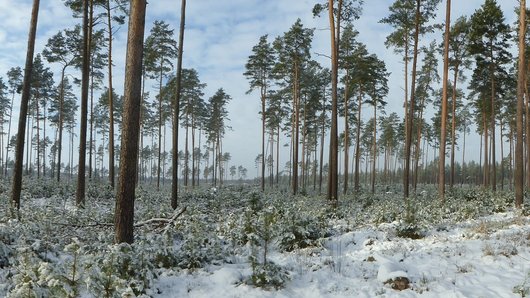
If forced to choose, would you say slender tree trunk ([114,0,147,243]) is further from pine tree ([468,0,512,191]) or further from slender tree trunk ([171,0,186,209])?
pine tree ([468,0,512,191])

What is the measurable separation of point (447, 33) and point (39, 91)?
39.4 m

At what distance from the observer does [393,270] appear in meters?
6.90

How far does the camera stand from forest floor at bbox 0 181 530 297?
5.71 meters

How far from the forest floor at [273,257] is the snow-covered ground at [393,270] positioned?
0.07 ft

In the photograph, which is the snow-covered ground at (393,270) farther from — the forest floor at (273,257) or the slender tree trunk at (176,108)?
the slender tree trunk at (176,108)

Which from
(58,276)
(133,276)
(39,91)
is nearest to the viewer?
(58,276)

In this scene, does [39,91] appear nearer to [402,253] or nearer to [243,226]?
[243,226]

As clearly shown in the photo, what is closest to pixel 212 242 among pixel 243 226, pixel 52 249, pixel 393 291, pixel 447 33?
pixel 243 226

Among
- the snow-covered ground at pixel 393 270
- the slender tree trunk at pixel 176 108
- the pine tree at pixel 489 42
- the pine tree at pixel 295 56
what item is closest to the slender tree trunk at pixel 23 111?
the slender tree trunk at pixel 176 108

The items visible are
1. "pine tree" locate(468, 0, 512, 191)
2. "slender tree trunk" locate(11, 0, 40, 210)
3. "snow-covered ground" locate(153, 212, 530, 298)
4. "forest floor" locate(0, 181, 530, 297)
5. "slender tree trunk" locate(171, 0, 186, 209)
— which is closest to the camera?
"forest floor" locate(0, 181, 530, 297)

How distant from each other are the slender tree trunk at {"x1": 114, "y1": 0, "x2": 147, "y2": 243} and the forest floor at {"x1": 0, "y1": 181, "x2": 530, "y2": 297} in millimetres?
595

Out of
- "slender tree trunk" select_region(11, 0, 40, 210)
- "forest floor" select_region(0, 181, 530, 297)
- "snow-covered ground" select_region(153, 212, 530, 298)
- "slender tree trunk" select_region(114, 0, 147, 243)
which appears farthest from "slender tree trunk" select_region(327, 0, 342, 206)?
"slender tree trunk" select_region(11, 0, 40, 210)

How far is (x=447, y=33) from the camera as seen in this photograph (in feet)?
53.2

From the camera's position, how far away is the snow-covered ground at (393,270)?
6441 millimetres
